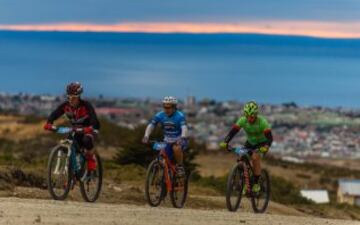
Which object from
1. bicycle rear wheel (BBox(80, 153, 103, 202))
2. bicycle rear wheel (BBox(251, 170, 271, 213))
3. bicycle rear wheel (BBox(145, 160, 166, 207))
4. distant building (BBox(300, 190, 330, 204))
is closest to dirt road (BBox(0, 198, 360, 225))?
bicycle rear wheel (BBox(80, 153, 103, 202))

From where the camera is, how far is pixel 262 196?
1434cm

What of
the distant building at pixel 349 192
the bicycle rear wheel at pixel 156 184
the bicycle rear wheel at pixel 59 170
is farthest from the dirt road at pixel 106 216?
the distant building at pixel 349 192

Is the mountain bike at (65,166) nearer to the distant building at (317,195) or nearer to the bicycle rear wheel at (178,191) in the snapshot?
the bicycle rear wheel at (178,191)

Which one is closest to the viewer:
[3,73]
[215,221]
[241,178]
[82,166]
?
[215,221]

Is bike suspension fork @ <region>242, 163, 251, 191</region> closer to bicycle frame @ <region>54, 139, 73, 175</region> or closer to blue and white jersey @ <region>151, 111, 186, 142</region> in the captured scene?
blue and white jersey @ <region>151, 111, 186, 142</region>

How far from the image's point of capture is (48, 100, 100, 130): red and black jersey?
12414 millimetres

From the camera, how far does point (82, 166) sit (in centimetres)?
1261

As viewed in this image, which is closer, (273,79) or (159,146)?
(159,146)

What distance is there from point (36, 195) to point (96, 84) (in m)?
144

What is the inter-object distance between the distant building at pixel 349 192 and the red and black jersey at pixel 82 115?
18.6 metres

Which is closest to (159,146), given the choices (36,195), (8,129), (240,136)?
(36,195)

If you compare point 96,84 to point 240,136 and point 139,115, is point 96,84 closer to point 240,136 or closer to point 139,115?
point 139,115

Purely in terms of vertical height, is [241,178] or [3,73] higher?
[3,73]

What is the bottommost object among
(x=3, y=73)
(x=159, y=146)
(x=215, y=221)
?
(x=215, y=221)
